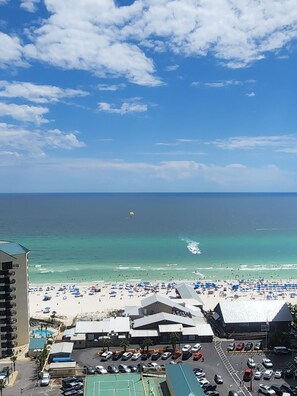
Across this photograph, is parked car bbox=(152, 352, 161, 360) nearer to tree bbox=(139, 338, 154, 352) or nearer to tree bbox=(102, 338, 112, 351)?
tree bbox=(139, 338, 154, 352)

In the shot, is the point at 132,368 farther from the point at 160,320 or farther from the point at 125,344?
the point at 160,320

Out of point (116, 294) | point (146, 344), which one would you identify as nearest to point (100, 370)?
point (146, 344)

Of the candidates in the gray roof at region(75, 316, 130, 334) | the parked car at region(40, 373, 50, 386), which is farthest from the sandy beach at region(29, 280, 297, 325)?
the parked car at region(40, 373, 50, 386)

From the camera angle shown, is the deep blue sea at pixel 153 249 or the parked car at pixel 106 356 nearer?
the parked car at pixel 106 356

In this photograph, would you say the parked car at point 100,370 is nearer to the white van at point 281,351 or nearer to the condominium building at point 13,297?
the condominium building at point 13,297

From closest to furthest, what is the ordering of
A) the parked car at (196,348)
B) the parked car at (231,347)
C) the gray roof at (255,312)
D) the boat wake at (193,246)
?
the parked car at (196,348)
the parked car at (231,347)
the gray roof at (255,312)
the boat wake at (193,246)

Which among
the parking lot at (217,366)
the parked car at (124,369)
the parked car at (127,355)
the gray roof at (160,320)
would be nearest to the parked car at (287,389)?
the parking lot at (217,366)
